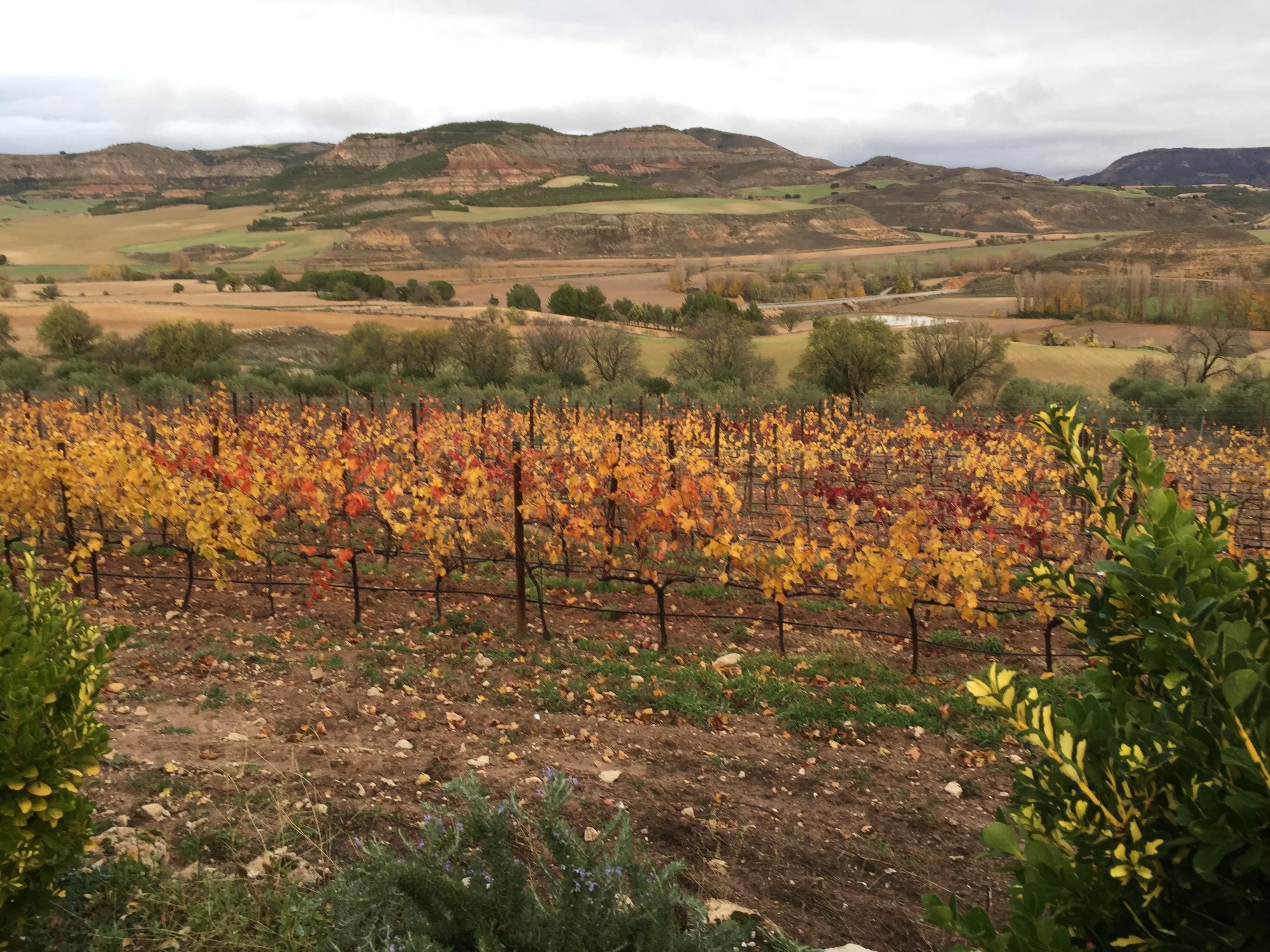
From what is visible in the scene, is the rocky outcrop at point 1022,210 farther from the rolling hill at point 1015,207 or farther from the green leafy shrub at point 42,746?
the green leafy shrub at point 42,746

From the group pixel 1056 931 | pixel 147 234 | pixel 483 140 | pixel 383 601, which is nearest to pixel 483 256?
pixel 147 234

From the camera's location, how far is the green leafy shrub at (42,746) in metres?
2.44

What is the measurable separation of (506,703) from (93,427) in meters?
12.7

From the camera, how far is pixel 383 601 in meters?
8.59

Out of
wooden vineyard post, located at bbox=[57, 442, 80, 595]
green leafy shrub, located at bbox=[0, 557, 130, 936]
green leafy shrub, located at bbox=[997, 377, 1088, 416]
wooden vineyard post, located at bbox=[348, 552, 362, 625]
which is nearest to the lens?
green leafy shrub, located at bbox=[0, 557, 130, 936]

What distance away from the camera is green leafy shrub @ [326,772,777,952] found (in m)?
2.79

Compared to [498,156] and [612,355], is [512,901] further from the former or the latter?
[498,156]

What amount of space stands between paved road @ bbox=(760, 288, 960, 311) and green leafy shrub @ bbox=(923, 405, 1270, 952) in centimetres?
6609

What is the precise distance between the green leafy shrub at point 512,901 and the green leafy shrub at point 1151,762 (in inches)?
55.8

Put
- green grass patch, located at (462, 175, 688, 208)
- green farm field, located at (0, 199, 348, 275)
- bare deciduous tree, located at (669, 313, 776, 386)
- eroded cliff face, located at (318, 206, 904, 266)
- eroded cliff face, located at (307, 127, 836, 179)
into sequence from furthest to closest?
eroded cliff face, located at (307, 127, 836, 179) → green grass patch, located at (462, 175, 688, 208) → eroded cliff face, located at (318, 206, 904, 266) → green farm field, located at (0, 199, 348, 275) → bare deciduous tree, located at (669, 313, 776, 386)

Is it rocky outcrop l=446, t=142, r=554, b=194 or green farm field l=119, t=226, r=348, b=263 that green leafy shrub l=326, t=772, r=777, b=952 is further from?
rocky outcrop l=446, t=142, r=554, b=194

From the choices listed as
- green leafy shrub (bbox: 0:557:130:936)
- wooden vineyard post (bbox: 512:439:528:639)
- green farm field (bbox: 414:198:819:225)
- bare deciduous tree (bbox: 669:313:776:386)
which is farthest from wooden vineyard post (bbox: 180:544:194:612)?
green farm field (bbox: 414:198:819:225)

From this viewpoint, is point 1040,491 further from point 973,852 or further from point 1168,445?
point 973,852

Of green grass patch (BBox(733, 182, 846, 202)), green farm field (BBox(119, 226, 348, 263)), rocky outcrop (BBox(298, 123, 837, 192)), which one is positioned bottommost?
green farm field (BBox(119, 226, 348, 263))
